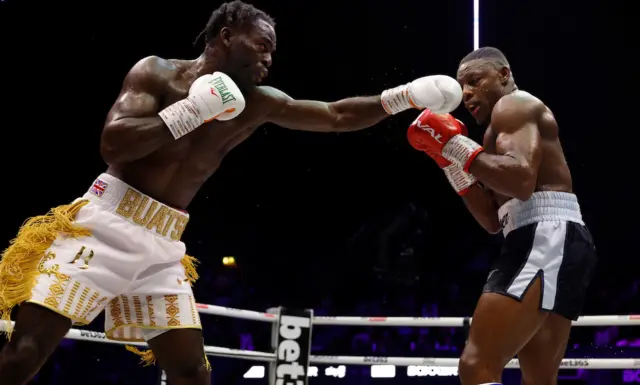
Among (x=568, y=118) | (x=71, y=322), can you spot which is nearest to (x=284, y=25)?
(x=568, y=118)

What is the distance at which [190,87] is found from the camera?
211 centimetres

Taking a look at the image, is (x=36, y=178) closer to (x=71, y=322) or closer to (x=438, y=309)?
(x=438, y=309)

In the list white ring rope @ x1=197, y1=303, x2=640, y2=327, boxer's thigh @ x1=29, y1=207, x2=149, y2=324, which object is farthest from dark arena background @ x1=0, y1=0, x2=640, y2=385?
boxer's thigh @ x1=29, y1=207, x2=149, y2=324

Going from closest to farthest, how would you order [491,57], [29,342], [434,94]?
[29,342] → [434,94] → [491,57]

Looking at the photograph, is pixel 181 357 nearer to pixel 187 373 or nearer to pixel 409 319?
pixel 187 373

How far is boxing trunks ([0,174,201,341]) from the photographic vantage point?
1.90 m

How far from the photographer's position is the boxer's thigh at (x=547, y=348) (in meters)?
2.11

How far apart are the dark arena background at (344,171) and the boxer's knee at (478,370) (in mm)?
3708

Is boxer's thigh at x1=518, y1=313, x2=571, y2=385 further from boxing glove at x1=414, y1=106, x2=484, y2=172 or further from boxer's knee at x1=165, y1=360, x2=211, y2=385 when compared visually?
boxer's knee at x1=165, y1=360, x2=211, y2=385

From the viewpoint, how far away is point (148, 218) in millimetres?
2021

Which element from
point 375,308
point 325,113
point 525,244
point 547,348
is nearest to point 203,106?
point 325,113

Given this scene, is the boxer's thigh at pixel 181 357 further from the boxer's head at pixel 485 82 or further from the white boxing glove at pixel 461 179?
the boxer's head at pixel 485 82

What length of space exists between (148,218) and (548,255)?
1.14 m

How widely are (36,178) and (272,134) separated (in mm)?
2676
